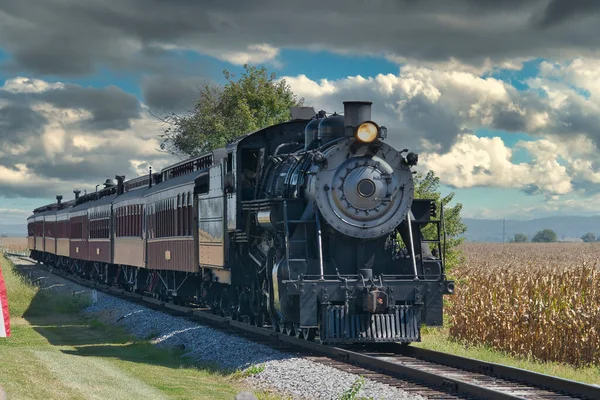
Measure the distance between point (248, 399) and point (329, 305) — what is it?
9790 mm

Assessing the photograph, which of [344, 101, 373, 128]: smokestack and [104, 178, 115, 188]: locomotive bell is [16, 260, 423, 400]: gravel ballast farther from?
[104, 178, 115, 188]: locomotive bell

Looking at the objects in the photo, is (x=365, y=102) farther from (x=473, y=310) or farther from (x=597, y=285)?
(x=597, y=285)

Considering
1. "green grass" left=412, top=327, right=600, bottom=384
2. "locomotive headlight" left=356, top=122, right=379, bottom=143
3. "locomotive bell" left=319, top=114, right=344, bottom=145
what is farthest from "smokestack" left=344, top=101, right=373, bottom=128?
"green grass" left=412, top=327, right=600, bottom=384

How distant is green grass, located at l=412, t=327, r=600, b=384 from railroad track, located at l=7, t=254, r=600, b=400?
3.85 ft

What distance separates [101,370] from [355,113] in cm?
600

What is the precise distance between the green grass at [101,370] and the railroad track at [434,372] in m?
1.71

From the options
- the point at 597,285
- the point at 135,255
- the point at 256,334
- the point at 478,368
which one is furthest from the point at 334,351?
the point at 135,255

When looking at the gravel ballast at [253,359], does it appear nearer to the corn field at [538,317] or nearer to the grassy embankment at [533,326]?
the grassy embankment at [533,326]

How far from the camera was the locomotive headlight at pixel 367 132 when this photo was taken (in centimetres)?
1493

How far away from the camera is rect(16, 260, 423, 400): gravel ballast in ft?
36.4

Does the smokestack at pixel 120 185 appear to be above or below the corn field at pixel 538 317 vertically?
above

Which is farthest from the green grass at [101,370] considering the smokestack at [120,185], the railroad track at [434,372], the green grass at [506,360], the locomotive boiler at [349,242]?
the smokestack at [120,185]

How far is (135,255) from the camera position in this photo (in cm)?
2988

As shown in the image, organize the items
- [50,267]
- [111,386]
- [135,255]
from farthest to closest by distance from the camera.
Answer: [50,267], [135,255], [111,386]
